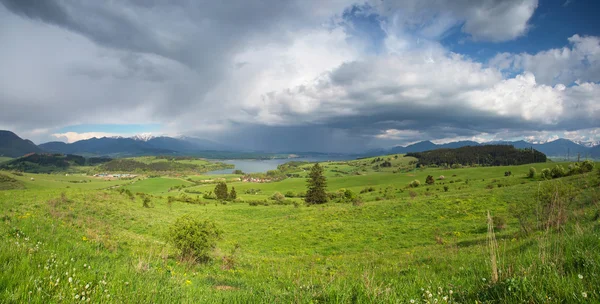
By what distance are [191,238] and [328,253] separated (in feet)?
34.6

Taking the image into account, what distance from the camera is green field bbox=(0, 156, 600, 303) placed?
11.1 ft

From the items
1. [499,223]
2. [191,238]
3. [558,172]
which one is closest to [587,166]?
[558,172]

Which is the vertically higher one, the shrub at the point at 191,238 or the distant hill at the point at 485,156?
the distant hill at the point at 485,156

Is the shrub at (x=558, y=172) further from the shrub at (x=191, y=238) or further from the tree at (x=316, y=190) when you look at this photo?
the shrub at (x=191, y=238)

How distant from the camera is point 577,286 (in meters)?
3.09

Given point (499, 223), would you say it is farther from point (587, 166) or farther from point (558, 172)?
point (587, 166)

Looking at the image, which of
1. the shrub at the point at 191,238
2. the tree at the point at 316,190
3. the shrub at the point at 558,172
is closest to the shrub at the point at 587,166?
the shrub at the point at 558,172

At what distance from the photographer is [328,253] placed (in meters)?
20.0

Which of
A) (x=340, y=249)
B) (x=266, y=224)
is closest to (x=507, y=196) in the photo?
(x=340, y=249)

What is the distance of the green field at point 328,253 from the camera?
3.39 meters

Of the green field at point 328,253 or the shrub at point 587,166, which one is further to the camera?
the shrub at point 587,166

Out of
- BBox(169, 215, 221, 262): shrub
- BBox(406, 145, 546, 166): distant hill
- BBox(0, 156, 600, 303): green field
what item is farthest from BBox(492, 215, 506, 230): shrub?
BBox(406, 145, 546, 166): distant hill

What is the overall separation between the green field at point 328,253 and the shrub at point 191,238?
22.1 inches

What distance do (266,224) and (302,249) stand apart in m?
12.9
